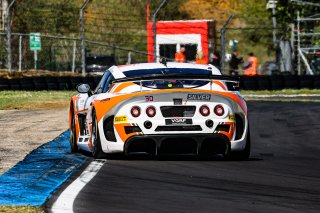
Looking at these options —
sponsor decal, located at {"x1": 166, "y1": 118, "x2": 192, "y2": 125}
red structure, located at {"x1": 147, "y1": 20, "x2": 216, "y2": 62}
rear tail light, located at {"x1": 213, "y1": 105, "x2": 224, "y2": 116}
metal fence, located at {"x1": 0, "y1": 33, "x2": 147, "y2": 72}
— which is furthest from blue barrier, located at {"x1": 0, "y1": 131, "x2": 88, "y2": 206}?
red structure, located at {"x1": 147, "y1": 20, "x2": 216, "y2": 62}

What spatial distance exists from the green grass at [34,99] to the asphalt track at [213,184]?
381 inches

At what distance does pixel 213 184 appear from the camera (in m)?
9.03

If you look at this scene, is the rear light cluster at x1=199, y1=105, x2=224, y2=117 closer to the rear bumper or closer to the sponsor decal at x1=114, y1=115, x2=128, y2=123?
the rear bumper

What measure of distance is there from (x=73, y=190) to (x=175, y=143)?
2950mm

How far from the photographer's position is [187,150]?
11195mm

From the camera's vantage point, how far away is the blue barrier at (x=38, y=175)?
7930 millimetres

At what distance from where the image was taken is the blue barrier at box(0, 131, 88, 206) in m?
7.93

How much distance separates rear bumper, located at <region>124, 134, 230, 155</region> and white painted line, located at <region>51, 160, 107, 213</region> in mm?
514

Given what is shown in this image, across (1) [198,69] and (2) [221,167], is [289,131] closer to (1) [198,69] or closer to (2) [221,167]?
(1) [198,69]

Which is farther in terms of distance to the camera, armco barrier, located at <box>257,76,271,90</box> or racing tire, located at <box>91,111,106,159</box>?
armco barrier, located at <box>257,76,271,90</box>

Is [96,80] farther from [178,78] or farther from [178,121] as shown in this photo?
A: [178,121]

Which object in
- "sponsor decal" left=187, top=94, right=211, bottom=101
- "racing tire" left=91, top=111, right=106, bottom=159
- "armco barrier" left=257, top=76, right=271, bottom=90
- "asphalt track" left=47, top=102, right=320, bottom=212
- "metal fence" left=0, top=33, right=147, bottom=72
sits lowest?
"asphalt track" left=47, top=102, right=320, bottom=212

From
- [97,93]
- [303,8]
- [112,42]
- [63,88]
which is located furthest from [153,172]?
[112,42]

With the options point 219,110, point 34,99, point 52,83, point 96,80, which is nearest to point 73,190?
point 219,110
